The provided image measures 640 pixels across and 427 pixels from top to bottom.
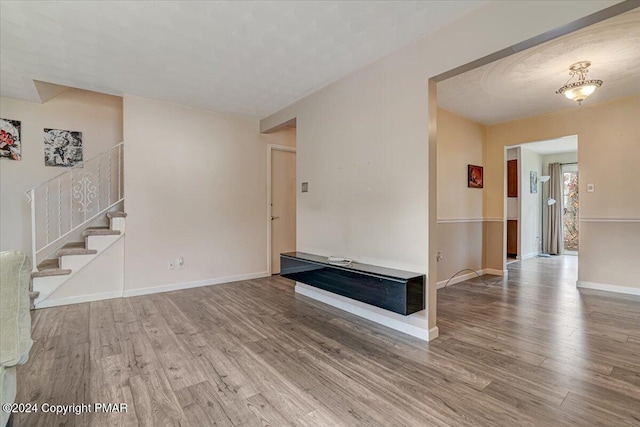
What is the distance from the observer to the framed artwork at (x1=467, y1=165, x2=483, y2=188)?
448 centimetres

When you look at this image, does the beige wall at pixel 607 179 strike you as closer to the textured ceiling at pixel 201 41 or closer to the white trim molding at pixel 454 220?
the white trim molding at pixel 454 220

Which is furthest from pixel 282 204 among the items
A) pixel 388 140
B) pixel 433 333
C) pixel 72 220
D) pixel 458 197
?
pixel 433 333

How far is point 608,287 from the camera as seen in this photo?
12.5ft

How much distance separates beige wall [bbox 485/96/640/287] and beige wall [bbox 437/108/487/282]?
109 cm

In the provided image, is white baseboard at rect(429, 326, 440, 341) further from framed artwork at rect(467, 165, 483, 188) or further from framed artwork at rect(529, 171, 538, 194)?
framed artwork at rect(529, 171, 538, 194)

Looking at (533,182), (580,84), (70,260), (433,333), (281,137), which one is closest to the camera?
(433,333)

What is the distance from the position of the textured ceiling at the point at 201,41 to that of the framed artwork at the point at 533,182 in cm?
617

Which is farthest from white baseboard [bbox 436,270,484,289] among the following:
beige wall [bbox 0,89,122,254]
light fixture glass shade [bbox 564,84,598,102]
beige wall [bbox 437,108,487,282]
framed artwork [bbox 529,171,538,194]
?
beige wall [bbox 0,89,122,254]

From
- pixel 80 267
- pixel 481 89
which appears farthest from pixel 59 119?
pixel 481 89

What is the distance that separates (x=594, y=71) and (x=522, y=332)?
9.01ft

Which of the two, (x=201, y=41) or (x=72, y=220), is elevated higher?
(x=201, y=41)

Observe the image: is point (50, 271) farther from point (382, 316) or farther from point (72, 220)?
point (382, 316)

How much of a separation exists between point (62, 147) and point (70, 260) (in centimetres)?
160

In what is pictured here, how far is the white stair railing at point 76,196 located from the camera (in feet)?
12.1
